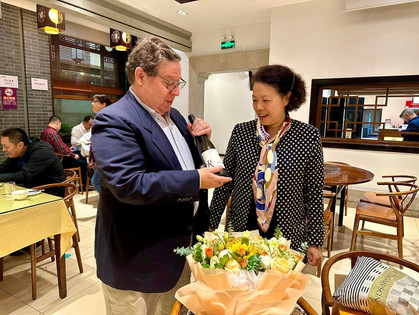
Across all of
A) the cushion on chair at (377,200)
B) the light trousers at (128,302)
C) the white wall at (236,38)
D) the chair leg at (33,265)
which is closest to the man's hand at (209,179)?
the light trousers at (128,302)

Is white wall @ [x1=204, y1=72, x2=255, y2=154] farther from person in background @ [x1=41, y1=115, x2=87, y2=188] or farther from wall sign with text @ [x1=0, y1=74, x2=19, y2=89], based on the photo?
wall sign with text @ [x1=0, y1=74, x2=19, y2=89]

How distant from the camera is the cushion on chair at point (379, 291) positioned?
102cm

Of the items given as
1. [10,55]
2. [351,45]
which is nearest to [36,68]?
[10,55]

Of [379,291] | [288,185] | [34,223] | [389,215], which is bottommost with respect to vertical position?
[389,215]

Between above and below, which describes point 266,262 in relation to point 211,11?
below

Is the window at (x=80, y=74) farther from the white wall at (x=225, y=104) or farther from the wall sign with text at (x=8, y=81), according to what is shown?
the white wall at (x=225, y=104)

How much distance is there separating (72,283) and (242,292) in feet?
7.94

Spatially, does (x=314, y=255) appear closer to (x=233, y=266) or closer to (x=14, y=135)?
(x=233, y=266)

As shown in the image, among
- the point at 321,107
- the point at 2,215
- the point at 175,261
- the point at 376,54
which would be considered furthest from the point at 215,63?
the point at 175,261

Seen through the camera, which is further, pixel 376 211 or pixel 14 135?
pixel 376 211

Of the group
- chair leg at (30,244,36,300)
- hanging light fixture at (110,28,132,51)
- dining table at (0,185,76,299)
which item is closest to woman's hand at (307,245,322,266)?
dining table at (0,185,76,299)

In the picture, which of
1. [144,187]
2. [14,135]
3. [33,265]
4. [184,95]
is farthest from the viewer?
[184,95]

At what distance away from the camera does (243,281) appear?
711 millimetres

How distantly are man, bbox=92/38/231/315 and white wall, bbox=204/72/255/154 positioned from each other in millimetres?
8591
